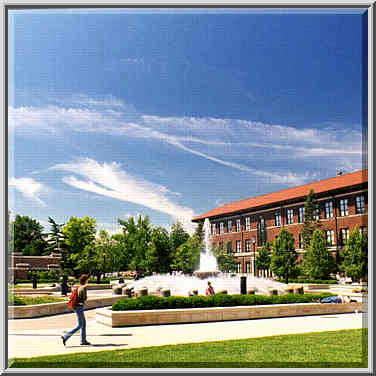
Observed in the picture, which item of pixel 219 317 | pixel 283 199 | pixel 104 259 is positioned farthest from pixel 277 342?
pixel 283 199

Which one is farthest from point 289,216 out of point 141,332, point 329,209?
point 141,332

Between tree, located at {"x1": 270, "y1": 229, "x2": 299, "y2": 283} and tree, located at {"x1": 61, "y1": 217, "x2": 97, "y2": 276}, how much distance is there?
49.8ft

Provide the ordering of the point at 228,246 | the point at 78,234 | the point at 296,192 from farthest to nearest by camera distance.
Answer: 1. the point at 228,246
2. the point at 296,192
3. the point at 78,234

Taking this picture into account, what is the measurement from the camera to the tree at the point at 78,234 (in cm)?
3806

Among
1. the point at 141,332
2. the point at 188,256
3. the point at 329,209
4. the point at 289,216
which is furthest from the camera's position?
the point at 289,216

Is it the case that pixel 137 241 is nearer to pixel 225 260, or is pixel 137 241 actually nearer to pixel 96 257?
pixel 96 257

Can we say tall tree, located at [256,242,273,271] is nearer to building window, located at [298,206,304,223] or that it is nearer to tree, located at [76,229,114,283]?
building window, located at [298,206,304,223]

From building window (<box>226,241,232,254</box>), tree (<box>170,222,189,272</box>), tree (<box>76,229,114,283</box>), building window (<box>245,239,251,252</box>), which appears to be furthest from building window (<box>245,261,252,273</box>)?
tree (<box>76,229,114,283</box>)

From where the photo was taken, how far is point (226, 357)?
315 inches

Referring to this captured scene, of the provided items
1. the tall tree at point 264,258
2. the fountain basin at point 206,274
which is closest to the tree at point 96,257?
the tall tree at point 264,258

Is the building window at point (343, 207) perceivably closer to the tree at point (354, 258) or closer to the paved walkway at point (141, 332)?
the tree at point (354, 258)

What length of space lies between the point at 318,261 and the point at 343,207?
5849 mm

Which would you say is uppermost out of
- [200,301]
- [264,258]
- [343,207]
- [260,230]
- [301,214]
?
[343,207]

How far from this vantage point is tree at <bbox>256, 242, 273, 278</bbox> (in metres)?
42.5
